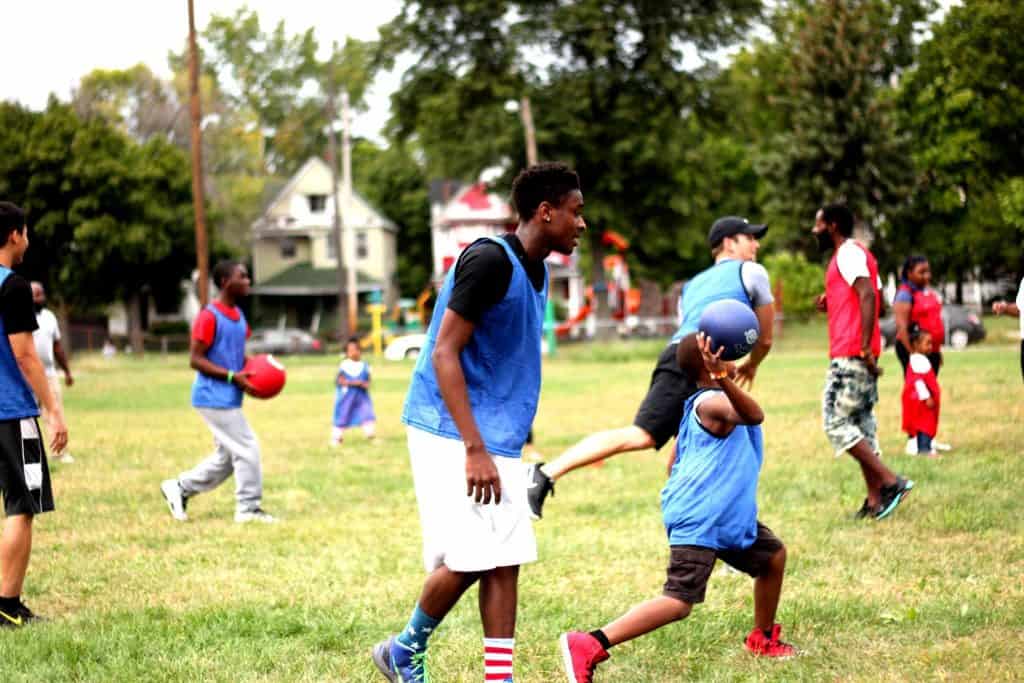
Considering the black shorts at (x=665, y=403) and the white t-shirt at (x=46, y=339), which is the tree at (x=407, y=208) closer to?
the white t-shirt at (x=46, y=339)

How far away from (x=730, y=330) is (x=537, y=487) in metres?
2.73

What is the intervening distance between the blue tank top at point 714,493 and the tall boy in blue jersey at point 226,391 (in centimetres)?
535

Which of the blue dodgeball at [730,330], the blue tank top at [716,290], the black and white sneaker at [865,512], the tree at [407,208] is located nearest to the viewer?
the blue dodgeball at [730,330]

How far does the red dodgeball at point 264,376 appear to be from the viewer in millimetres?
9953

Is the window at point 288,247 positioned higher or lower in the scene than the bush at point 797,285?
higher

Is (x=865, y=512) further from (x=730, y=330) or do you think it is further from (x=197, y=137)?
(x=197, y=137)

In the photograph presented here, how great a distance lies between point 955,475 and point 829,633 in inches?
193

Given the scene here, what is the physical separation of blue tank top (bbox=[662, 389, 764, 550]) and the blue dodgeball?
A: 495 millimetres

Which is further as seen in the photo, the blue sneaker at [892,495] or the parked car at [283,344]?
the parked car at [283,344]

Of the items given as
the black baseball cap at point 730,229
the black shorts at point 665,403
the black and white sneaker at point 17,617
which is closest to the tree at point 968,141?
the black baseball cap at point 730,229

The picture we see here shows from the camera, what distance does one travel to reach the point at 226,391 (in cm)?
984

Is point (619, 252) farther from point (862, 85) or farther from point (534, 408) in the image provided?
point (534, 408)

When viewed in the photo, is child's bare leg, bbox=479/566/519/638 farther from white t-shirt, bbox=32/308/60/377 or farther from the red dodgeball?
white t-shirt, bbox=32/308/60/377

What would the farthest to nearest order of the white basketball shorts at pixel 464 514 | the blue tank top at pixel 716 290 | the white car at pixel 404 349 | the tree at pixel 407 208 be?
the tree at pixel 407 208, the white car at pixel 404 349, the blue tank top at pixel 716 290, the white basketball shorts at pixel 464 514
